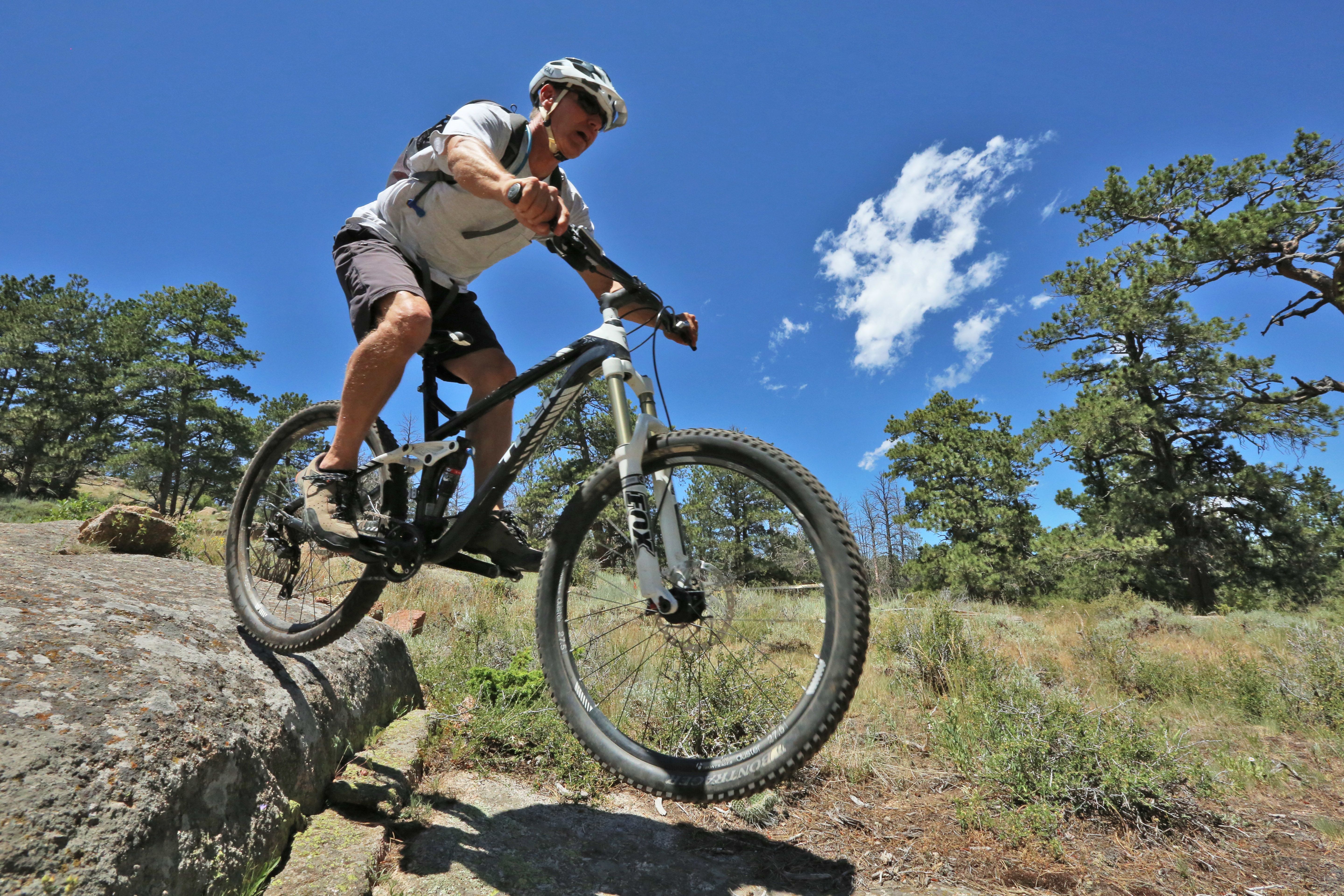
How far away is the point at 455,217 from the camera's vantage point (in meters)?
2.38

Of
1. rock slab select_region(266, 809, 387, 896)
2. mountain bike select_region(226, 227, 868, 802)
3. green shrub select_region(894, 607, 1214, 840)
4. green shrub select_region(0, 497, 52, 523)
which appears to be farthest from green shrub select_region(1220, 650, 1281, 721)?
green shrub select_region(0, 497, 52, 523)

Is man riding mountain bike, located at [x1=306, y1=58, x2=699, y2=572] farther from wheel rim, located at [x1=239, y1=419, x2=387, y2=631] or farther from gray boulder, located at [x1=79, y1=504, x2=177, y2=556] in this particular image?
gray boulder, located at [x1=79, y1=504, x2=177, y2=556]

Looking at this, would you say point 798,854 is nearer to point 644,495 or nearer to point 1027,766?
point 1027,766

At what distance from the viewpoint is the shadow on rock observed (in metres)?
2.25

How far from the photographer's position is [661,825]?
118 inches

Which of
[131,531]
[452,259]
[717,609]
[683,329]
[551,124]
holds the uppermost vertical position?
[551,124]

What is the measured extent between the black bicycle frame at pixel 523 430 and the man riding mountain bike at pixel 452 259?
10cm

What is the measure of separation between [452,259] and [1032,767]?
4.03m

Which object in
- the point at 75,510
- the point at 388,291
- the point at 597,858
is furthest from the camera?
the point at 75,510

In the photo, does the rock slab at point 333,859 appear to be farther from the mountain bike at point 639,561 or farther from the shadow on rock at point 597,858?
the mountain bike at point 639,561

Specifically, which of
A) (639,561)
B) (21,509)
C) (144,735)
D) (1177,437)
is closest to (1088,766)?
(639,561)

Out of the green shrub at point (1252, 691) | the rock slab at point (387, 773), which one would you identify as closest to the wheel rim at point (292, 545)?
the rock slab at point (387, 773)

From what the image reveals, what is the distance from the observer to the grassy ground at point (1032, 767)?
2.73 m

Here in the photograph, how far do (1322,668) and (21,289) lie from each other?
177 feet
